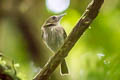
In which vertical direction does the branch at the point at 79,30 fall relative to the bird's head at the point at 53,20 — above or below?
above

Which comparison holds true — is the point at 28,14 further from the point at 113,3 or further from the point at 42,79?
the point at 42,79

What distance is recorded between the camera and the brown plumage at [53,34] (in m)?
3.55

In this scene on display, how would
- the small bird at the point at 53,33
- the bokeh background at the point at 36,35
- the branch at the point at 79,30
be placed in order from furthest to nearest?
1. the small bird at the point at 53,33
2. the bokeh background at the point at 36,35
3. the branch at the point at 79,30

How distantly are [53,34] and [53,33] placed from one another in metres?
0.01

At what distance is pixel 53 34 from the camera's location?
12.2 feet

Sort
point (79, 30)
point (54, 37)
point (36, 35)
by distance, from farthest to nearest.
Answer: point (54, 37), point (36, 35), point (79, 30)

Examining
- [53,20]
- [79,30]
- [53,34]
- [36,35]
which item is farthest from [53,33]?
[79,30]

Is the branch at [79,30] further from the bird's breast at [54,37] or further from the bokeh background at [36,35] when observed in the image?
the bird's breast at [54,37]

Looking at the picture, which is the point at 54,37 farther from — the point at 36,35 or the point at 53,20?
the point at 36,35

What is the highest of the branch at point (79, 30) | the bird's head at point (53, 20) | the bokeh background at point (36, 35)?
the branch at point (79, 30)

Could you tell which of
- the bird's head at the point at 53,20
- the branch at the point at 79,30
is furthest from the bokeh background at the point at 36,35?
the bird's head at the point at 53,20

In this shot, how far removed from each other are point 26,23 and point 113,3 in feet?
2.15

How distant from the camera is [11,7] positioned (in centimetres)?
269

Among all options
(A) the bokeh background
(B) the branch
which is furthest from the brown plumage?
(B) the branch
